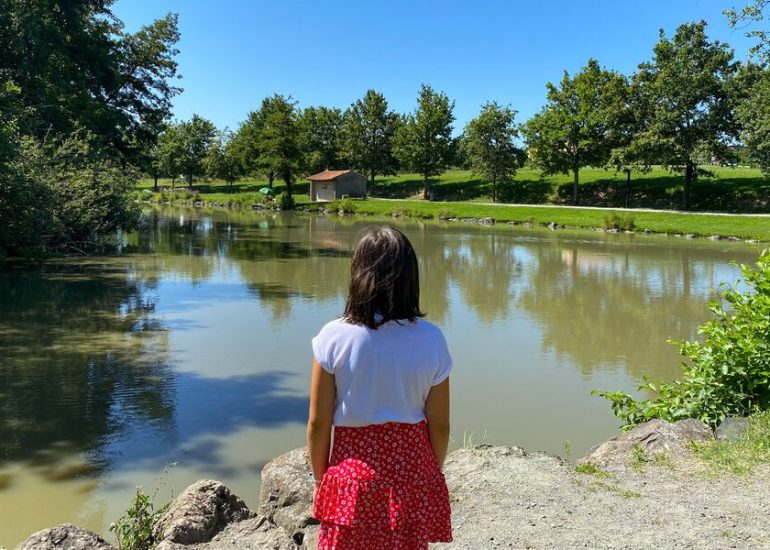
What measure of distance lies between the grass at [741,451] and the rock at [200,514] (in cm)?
365

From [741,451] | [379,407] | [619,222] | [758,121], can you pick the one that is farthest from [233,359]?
[758,121]

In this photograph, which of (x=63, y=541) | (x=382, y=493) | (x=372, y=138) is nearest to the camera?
(x=382, y=493)

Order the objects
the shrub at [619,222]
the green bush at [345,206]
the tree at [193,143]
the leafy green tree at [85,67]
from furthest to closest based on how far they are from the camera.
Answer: the tree at [193,143] < the green bush at [345,206] < the shrub at [619,222] < the leafy green tree at [85,67]

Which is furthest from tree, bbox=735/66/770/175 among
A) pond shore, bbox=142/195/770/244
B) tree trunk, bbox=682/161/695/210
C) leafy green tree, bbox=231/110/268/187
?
leafy green tree, bbox=231/110/268/187

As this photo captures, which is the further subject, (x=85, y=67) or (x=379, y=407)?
(x=85, y=67)

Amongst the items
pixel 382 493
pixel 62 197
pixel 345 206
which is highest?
pixel 345 206

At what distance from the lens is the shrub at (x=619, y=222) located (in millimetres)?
37906

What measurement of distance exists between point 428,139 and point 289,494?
62.9m

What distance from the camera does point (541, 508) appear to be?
4266mm

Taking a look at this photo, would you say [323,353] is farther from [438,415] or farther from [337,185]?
[337,185]

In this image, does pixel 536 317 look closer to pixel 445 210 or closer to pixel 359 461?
pixel 359 461

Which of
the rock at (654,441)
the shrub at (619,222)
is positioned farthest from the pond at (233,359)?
the shrub at (619,222)

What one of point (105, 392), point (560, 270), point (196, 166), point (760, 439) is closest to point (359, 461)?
point (760, 439)

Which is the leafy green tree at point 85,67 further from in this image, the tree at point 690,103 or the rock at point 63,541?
the tree at point 690,103
